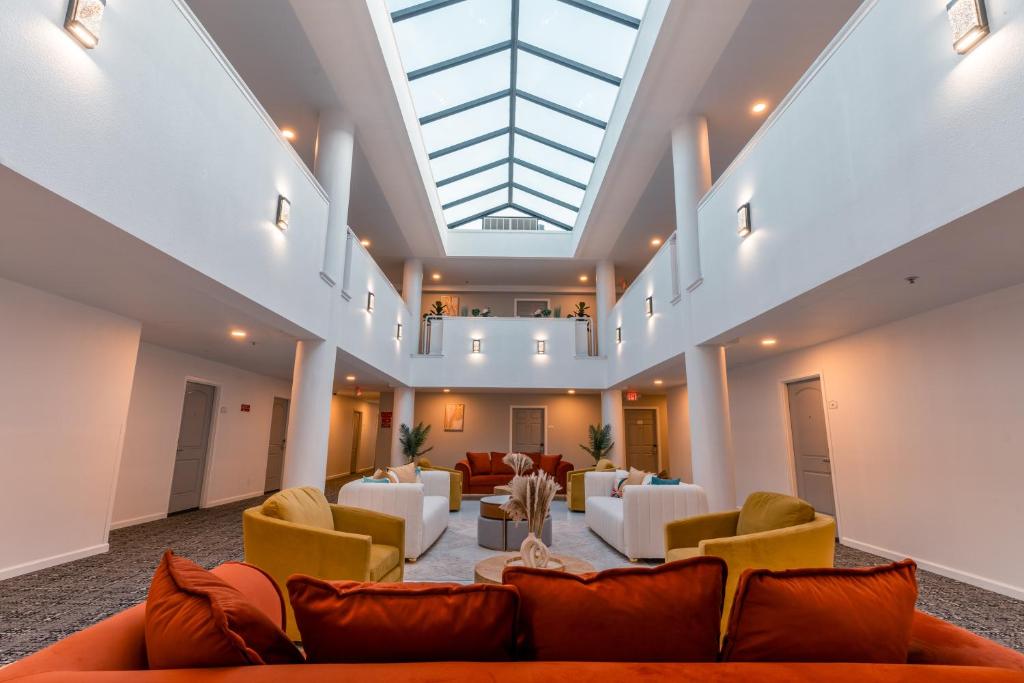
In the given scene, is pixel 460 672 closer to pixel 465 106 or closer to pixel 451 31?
pixel 451 31

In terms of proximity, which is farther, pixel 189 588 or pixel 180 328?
pixel 180 328

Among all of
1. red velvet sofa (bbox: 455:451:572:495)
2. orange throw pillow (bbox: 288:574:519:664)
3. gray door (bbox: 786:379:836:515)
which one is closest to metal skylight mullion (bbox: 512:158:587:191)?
gray door (bbox: 786:379:836:515)

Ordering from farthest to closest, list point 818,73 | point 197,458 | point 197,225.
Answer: point 197,458, point 818,73, point 197,225

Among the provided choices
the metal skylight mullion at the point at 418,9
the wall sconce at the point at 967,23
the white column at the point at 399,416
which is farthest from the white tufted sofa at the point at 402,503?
the metal skylight mullion at the point at 418,9

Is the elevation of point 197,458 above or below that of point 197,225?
below

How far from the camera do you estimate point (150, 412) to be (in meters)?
6.71

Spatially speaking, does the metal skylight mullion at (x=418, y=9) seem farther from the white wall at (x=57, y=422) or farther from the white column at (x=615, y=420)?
the white column at (x=615, y=420)

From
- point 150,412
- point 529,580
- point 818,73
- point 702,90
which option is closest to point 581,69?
point 702,90

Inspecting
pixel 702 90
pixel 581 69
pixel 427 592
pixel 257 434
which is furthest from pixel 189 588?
pixel 257 434

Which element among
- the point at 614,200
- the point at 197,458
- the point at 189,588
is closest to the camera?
the point at 189,588

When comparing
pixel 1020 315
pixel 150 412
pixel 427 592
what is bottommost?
pixel 427 592

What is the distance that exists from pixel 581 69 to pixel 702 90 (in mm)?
1975

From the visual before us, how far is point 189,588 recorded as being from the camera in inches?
46.4

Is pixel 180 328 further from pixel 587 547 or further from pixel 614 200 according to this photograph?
pixel 614 200
